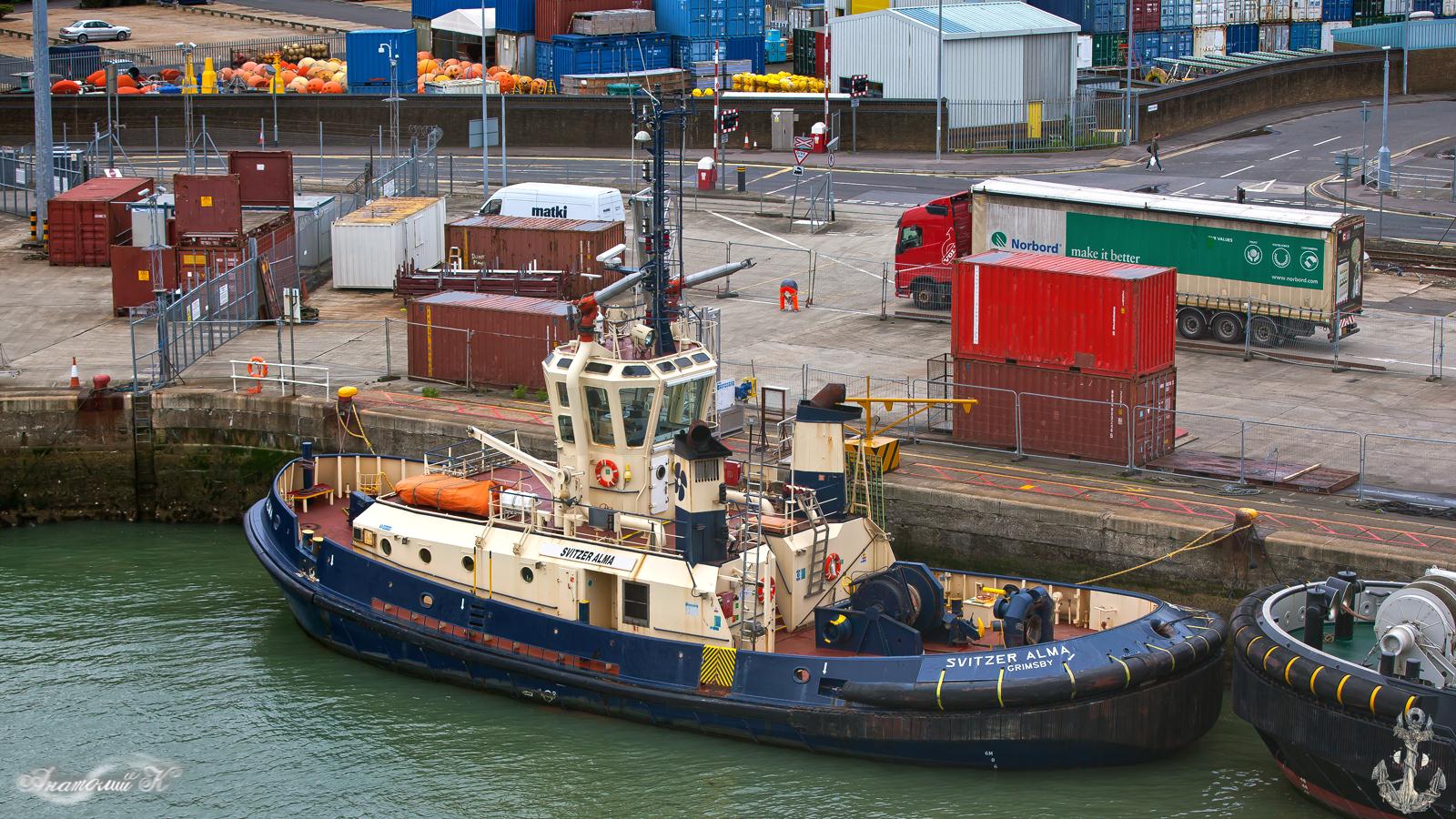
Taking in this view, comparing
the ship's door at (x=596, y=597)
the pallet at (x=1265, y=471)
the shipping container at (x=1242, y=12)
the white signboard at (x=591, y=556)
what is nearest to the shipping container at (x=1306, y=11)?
the shipping container at (x=1242, y=12)

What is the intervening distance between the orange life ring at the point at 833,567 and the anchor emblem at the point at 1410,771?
6910mm

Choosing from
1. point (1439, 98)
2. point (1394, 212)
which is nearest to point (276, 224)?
point (1394, 212)

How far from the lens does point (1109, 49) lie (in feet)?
245

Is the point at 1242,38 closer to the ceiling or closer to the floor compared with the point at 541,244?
closer to the ceiling

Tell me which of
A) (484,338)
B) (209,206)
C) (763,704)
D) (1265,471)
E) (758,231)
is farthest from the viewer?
(758,231)

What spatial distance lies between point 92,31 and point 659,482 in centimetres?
5906

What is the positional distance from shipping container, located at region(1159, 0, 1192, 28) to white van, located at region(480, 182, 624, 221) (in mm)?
38679

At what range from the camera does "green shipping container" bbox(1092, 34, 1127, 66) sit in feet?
244

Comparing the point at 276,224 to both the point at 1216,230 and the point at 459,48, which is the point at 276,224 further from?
the point at 459,48

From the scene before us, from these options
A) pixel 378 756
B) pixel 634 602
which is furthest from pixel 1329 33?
pixel 378 756

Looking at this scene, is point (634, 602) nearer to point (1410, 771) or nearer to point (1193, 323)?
point (1410, 771)

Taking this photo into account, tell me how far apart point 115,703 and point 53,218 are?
74.3ft

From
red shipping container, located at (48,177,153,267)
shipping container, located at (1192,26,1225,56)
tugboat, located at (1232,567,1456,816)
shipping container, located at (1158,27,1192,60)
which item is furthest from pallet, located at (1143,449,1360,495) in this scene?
shipping container, located at (1192,26,1225,56)

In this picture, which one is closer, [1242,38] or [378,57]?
[378,57]
